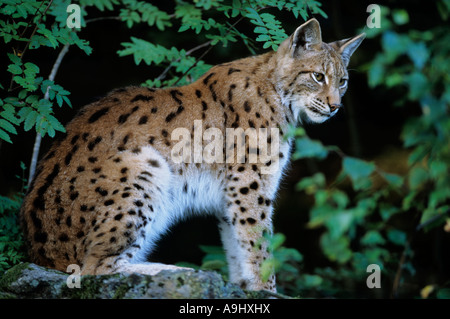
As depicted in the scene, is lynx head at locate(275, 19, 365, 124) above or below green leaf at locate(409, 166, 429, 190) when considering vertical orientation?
above

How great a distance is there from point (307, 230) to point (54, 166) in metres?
4.76

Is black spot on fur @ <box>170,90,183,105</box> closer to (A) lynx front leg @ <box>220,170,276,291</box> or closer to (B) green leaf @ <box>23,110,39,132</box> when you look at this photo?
(A) lynx front leg @ <box>220,170,276,291</box>

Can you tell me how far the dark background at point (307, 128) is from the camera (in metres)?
7.19

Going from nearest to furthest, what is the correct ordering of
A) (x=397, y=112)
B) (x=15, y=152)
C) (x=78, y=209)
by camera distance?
(x=78, y=209)
(x=15, y=152)
(x=397, y=112)

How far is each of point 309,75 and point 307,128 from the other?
3.03 m

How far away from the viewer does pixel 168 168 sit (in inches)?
191

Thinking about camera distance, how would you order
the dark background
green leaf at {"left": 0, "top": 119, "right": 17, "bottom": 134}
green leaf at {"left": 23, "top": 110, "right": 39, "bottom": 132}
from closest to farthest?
green leaf at {"left": 0, "top": 119, "right": 17, "bottom": 134}, green leaf at {"left": 23, "top": 110, "right": 39, "bottom": 132}, the dark background

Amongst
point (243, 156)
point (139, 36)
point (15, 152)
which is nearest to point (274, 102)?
point (243, 156)

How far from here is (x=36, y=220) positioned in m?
4.51

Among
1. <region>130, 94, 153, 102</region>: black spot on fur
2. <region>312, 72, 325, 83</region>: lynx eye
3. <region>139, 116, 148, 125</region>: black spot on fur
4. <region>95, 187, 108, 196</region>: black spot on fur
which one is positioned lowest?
<region>95, 187, 108, 196</region>: black spot on fur

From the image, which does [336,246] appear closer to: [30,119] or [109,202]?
[109,202]

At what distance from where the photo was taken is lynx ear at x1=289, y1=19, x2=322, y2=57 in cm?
504

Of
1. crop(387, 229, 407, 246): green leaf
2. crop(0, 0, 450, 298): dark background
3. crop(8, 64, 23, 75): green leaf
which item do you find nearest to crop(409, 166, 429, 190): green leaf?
crop(387, 229, 407, 246): green leaf
